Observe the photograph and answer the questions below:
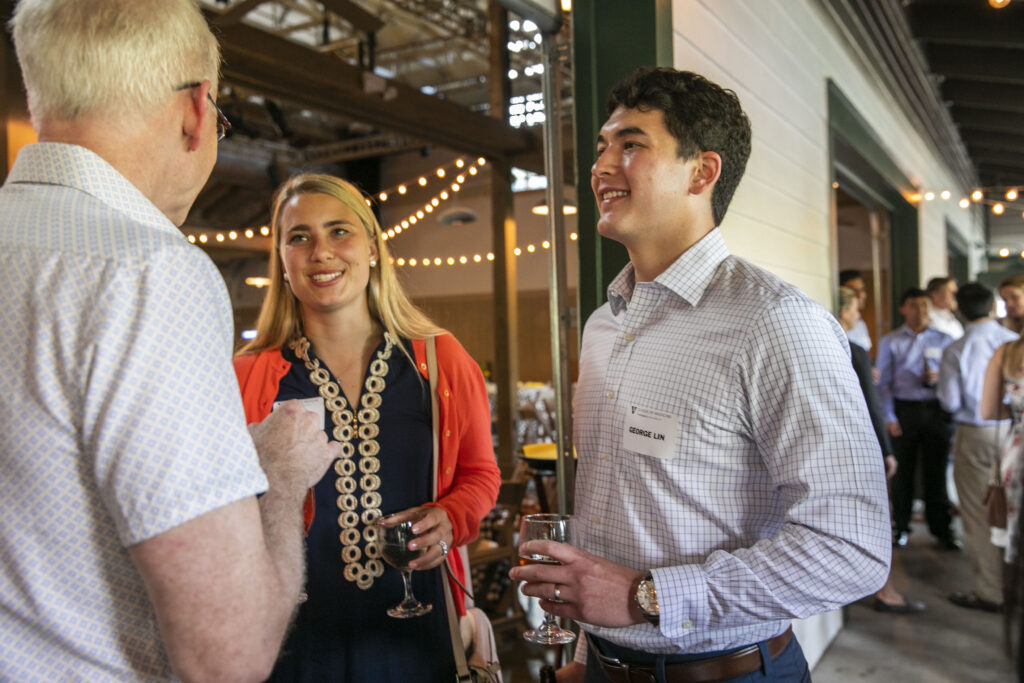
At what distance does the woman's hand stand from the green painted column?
859mm

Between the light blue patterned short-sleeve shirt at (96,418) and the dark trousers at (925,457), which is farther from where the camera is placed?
the dark trousers at (925,457)

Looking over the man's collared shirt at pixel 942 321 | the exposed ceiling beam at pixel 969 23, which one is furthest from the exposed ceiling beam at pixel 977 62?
the man's collared shirt at pixel 942 321

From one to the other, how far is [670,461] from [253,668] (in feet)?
2.64

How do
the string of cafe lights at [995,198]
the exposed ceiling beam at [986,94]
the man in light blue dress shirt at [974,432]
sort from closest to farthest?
1. the man in light blue dress shirt at [974,432]
2. the exposed ceiling beam at [986,94]
3. the string of cafe lights at [995,198]

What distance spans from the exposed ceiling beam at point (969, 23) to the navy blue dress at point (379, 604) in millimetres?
5062

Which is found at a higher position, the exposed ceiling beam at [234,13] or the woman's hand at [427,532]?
the exposed ceiling beam at [234,13]

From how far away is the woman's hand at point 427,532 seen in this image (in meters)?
1.57

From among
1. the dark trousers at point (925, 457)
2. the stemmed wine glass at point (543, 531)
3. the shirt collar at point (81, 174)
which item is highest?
the shirt collar at point (81, 174)

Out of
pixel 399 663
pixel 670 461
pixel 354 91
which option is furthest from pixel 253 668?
pixel 354 91

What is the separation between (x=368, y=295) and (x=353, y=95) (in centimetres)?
421

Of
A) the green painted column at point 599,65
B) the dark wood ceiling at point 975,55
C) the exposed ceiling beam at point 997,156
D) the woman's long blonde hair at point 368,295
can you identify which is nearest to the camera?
the woman's long blonde hair at point 368,295

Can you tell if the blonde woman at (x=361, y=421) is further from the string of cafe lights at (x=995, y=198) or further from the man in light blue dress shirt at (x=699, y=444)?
the string of cafe lights at (x=995, y=198)

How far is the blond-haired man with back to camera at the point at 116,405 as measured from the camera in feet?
2.46

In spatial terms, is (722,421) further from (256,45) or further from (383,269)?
(256,45)
